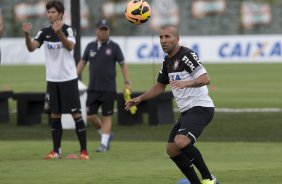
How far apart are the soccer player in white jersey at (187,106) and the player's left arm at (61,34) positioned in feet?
10.8

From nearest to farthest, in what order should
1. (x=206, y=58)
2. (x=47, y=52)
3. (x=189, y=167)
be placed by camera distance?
(x=189, y=167)
(x=47, y=52)
(x=206, y=58)

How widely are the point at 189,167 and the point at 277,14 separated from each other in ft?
149

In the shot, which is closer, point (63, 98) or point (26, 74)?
point (63, 98)

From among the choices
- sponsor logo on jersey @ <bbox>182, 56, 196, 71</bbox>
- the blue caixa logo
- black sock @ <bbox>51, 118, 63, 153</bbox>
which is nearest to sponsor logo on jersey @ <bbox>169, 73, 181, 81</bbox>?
sponsor logo on jersey @ <bbox>182, 56, 196, 71</bbox>

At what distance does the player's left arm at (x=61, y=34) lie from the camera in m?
15.0

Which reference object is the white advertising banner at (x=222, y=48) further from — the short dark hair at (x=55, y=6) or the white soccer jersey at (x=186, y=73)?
the white soccer jersey at (x=186, y=73)

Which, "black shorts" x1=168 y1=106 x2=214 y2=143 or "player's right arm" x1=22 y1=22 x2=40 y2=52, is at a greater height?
"player's right arm" x1=22 y1=22 x2=40 y2=52

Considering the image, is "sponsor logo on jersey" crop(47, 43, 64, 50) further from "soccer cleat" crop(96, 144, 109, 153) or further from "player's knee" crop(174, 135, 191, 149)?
"player's knee" crop(174, 135, 191, 149)

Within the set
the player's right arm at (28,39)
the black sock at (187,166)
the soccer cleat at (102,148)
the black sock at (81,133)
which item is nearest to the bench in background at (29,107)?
the soccer cleat at (102,148)

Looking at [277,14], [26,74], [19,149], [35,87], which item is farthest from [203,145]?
[277,14]

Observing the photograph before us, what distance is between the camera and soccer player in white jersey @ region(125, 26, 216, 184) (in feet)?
38.7

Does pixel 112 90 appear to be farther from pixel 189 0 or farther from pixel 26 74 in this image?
pixel 189 0

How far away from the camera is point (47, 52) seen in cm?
1570

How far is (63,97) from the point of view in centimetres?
1570
